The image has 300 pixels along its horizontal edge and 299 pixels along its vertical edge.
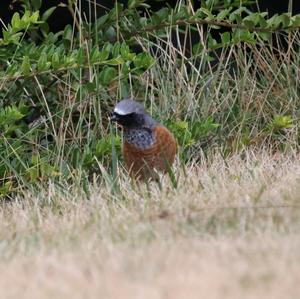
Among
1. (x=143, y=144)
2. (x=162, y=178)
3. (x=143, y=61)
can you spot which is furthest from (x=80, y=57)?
(x=162, y=178)

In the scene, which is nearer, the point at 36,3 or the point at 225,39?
the point at 36,3

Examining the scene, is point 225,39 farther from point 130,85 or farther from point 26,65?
point 26,65

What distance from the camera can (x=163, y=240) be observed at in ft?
15.1

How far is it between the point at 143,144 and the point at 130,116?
7.7 inches

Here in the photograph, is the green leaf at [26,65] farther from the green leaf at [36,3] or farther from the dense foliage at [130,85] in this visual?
the green leaf at [36,3]

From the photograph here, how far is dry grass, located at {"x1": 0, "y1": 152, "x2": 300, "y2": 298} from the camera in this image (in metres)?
3.90

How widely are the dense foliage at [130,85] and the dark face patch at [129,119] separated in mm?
417

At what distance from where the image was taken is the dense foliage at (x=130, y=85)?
7.28 m

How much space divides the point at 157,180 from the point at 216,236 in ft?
5.66

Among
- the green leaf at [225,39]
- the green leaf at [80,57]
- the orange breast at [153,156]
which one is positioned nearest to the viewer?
the orange breast at [153,156]

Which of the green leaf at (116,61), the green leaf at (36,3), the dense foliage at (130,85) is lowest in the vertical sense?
the dense foliage at (130,85)

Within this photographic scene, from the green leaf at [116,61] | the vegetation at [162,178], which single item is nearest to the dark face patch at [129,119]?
the vegetation at [162,178]

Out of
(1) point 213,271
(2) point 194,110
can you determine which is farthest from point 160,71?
(1) point 213,271

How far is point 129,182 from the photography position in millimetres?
6461
